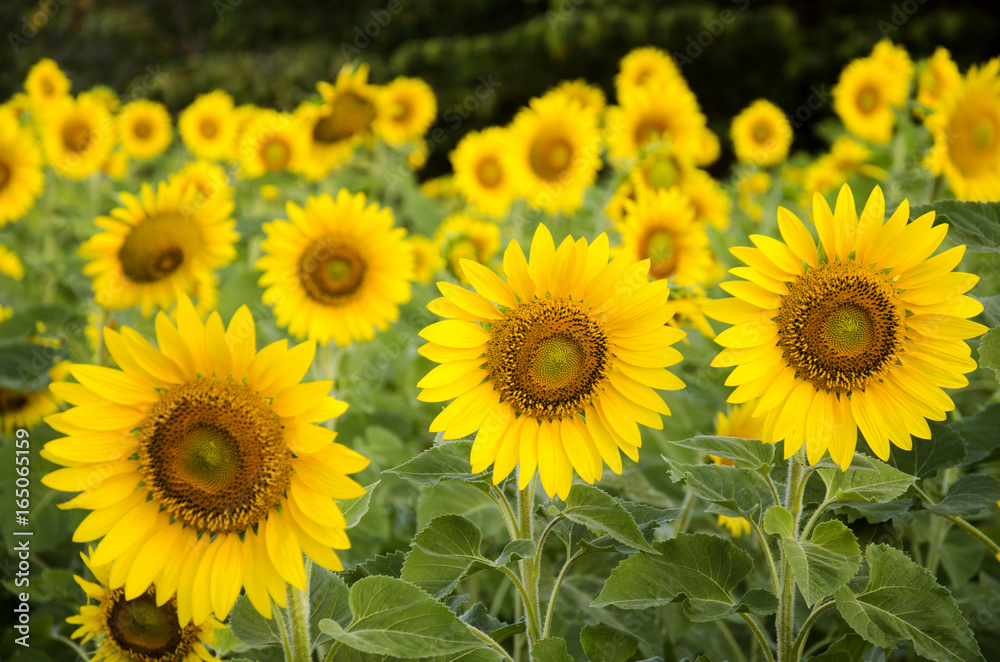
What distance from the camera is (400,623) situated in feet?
3.94

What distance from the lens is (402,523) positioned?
2.49m

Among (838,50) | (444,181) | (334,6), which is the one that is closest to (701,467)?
(444,181)

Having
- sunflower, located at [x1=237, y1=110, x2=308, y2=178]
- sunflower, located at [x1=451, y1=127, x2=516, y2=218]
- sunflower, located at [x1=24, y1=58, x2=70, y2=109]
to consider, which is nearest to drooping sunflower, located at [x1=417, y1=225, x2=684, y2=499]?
sunflower, located at [x1=237, y1=110, x2=308, y2=178]

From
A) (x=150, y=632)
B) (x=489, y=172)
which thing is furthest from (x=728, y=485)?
(x=489, y=172)

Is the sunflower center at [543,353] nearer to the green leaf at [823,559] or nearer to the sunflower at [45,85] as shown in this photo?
the green leaf at [823,559]

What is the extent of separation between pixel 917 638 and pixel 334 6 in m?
11.3

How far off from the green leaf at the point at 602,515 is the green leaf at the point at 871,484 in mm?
359

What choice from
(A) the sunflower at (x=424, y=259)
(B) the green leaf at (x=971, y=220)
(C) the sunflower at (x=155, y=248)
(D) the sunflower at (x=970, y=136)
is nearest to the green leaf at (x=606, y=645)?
(B) the green leaf at (x=971, y=220)

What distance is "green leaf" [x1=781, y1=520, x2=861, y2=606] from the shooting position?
3.85 feet

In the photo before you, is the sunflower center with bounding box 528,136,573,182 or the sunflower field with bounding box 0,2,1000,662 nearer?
the sunflower field with bounding box 0,2,1000,662

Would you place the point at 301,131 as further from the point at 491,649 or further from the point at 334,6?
the point at 334,6

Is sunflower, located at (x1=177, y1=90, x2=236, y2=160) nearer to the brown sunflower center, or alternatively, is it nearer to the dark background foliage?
the dark background foliage

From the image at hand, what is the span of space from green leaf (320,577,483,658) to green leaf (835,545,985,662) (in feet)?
2.11

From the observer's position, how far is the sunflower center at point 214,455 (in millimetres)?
1247
